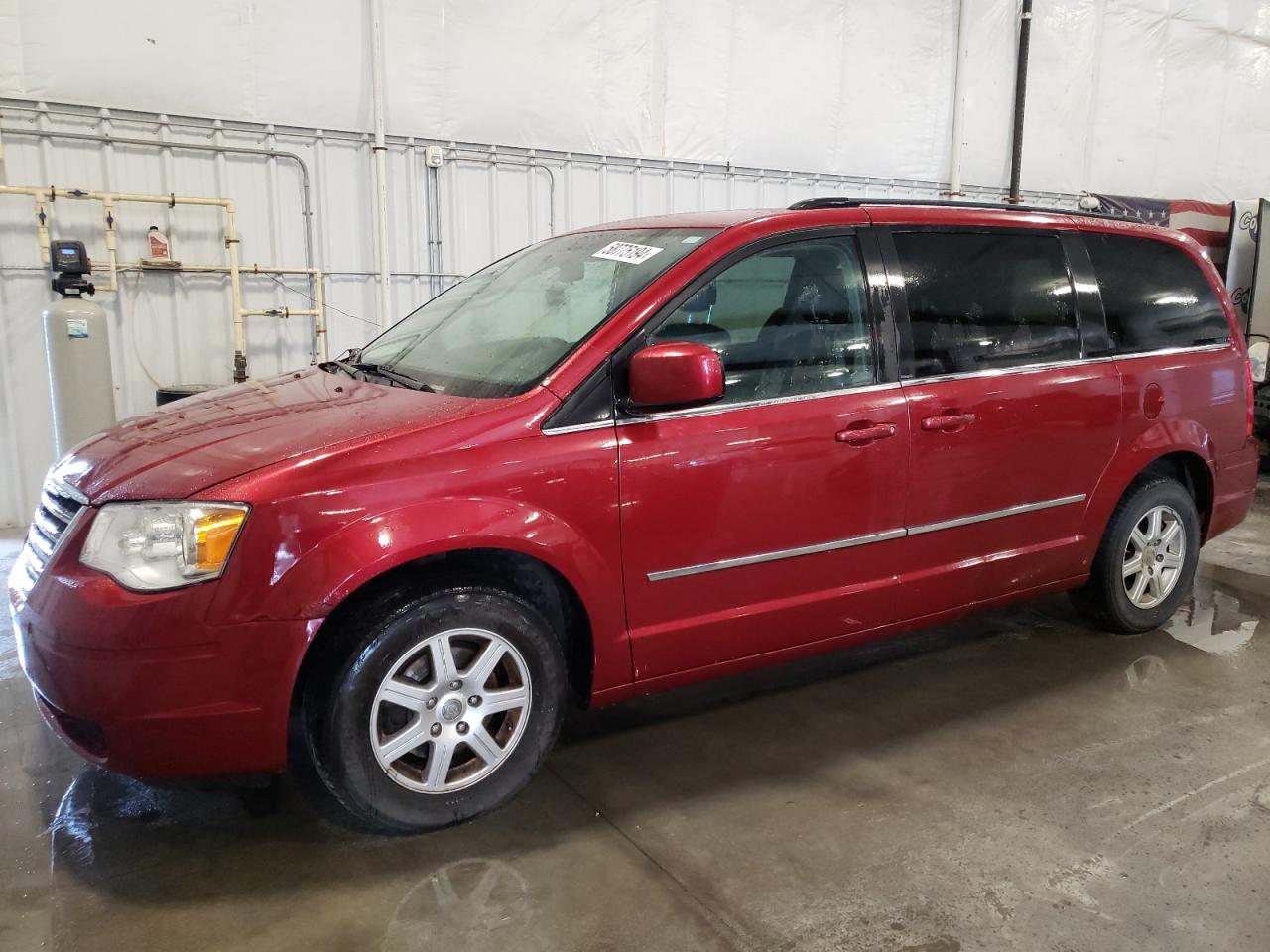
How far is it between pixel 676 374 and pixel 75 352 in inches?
160

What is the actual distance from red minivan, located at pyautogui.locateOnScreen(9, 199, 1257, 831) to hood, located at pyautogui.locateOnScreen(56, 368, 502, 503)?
1 cm

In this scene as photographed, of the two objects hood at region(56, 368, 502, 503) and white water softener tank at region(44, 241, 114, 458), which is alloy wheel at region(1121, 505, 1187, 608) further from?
white water softener tank at region(44, 241, 114, 458)

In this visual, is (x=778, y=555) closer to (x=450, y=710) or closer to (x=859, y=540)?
(x=859, y=540)

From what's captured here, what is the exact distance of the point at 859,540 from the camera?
269 centimetres

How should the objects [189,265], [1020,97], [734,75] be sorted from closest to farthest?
1. [189,265]
2. [734,75]
3. [1020,97]

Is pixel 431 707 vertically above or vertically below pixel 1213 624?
above

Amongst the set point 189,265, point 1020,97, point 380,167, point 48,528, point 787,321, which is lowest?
point 48,528

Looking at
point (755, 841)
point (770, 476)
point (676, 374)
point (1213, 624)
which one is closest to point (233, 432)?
point (676, 374)

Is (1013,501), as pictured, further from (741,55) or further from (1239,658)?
(741,55)

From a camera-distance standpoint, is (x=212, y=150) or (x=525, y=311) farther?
(x=212, y=150)

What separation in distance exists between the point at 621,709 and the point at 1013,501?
1458 mm

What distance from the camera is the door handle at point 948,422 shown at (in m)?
2.74

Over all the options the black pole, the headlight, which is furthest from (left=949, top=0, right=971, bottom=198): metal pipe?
the headlight

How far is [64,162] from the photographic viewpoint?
504cm
